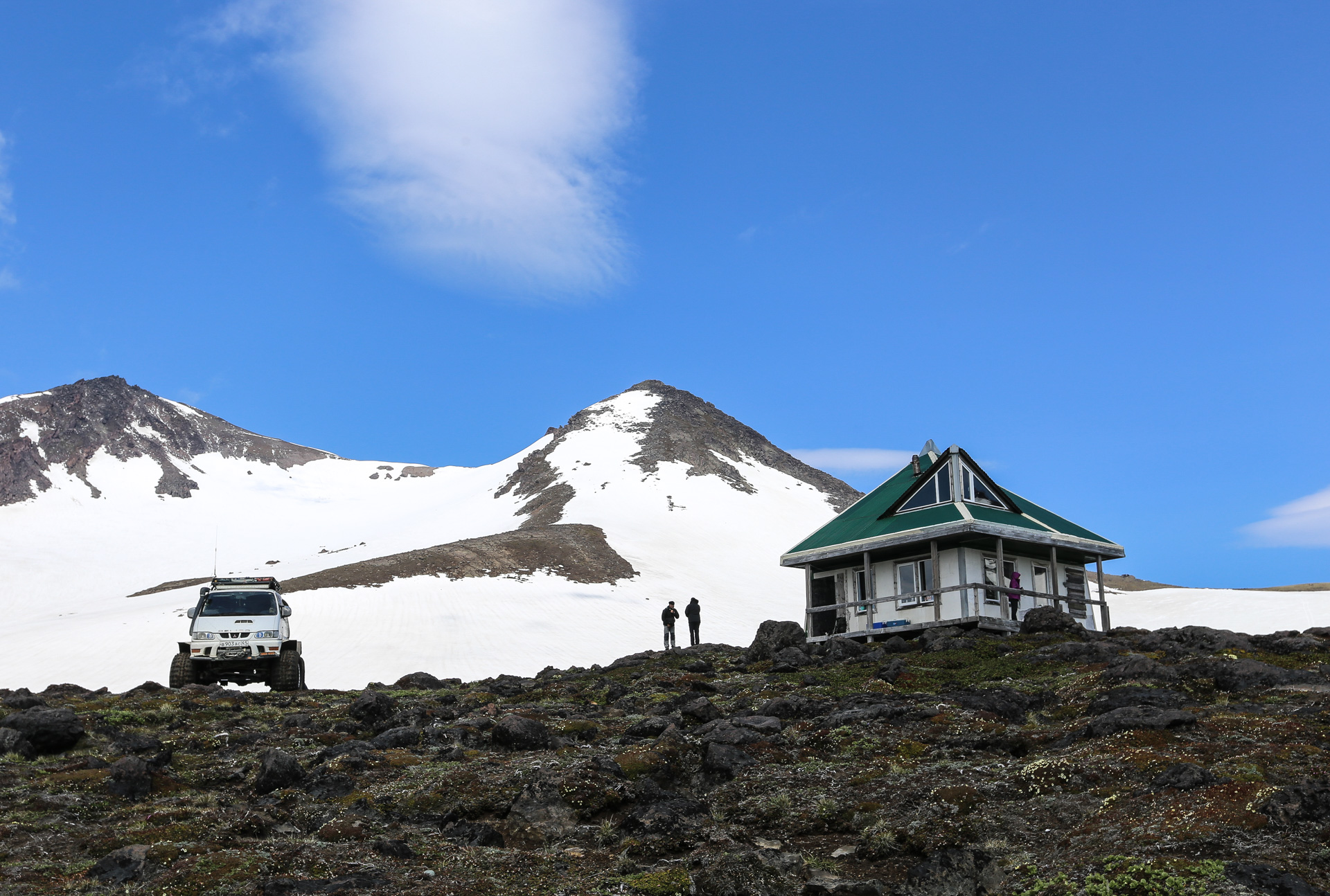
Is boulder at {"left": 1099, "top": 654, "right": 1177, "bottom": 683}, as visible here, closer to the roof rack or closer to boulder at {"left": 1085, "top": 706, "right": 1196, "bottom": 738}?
boulder at {"left": 1085, "top": 706, "right": 1196, "bottom": 738}

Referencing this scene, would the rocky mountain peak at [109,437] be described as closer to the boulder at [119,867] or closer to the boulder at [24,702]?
the boulder at [24,702]

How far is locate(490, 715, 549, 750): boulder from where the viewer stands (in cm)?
1683

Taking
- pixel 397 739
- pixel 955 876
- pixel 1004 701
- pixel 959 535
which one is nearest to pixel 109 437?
pixel 959 535

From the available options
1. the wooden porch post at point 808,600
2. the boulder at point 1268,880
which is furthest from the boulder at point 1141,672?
the wooden porch post at point 808,600

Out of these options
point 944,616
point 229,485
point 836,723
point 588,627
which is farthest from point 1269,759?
point 229,485

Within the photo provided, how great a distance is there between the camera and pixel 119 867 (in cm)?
1049

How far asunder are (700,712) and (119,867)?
1040 cm

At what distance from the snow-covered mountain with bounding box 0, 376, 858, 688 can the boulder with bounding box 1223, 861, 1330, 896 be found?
3331 cm

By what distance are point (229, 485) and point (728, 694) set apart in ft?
454

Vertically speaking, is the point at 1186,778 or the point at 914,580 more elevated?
the point at 914,580

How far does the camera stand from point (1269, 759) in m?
12.3

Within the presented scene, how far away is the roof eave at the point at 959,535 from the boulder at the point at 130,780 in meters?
21.8

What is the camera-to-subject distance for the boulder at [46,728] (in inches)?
651

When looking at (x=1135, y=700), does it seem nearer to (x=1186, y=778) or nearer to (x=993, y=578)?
(x=1186, y=778)
